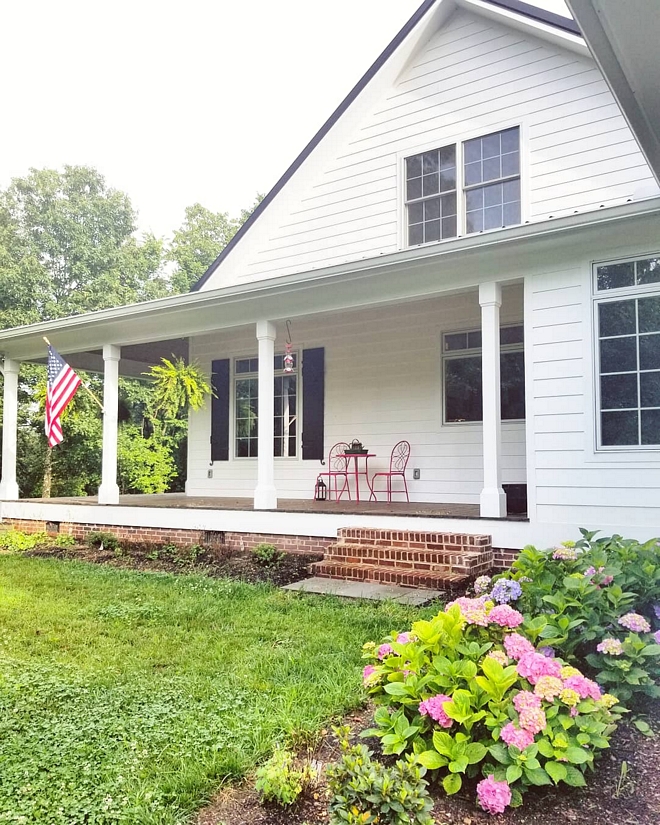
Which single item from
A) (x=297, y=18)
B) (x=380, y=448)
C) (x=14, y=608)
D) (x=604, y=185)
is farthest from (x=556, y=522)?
(x=297, y=18)

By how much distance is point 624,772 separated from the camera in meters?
2.10

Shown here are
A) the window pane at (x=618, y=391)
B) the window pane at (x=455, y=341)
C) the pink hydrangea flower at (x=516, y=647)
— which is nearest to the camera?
the pink hydrangea flower at (x=516, y=647)

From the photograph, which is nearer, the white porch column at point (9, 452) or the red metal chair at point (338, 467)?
the red metal chair at point (338, 467)

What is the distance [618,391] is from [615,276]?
0.95m

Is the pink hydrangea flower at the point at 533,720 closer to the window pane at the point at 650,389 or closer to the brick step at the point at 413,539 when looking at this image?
the brick step at the point at 413,539

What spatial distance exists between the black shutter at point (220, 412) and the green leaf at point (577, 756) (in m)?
8.20

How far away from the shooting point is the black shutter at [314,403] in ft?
29.2

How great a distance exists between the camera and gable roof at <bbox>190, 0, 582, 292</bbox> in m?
7.13

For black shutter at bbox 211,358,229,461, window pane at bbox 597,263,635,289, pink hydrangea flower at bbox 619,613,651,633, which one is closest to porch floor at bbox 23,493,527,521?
black shutter at bbox 211,358,229,461

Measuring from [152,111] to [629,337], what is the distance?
27450mm

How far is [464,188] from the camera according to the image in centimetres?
789

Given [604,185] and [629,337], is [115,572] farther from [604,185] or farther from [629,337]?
[604,185]

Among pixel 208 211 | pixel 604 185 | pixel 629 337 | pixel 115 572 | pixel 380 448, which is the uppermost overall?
pixel 208 211

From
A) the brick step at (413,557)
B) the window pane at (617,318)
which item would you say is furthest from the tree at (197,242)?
the window pane at (617,318)
